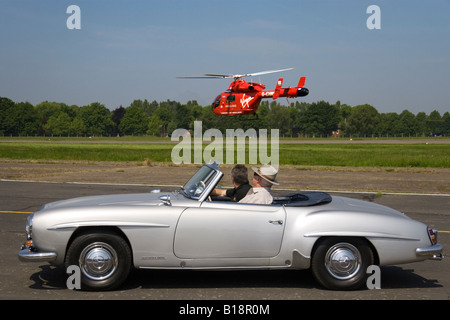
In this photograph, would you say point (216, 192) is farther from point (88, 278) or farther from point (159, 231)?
point (88, 278)

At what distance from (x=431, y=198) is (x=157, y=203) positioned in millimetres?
11218

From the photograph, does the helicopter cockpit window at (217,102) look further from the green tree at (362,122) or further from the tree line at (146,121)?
the green tree at (362,122)

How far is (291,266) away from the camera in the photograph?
5.65m

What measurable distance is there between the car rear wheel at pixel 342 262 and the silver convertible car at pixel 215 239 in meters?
0.01

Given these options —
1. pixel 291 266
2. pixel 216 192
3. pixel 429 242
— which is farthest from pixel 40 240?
pixel 429 242

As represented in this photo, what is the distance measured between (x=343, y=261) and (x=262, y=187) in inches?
47.6

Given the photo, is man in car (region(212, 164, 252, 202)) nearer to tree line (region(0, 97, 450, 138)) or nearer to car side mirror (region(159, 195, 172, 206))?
car side mirror (region(159, 195, 172, 206))

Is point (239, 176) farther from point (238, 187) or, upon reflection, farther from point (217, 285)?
point (217, 285)

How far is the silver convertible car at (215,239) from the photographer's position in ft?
18.0

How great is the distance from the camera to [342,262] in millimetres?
5633

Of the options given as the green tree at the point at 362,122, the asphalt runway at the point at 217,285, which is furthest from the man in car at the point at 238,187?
the green tree at the point at 362,122

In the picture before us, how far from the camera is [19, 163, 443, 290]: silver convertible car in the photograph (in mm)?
5496

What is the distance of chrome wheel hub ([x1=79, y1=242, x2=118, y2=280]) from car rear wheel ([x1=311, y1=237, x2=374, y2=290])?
80.3 inches

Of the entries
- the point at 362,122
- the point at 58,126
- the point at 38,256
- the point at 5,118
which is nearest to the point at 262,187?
the point at 38,256
